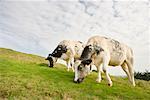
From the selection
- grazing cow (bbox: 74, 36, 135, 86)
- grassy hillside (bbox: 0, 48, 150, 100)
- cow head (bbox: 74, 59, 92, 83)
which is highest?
grazing cow (bbox: 74, 36, 135, 86)

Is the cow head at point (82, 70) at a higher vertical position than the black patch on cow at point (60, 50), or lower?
lower

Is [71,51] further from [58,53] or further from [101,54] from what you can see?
[101,54]

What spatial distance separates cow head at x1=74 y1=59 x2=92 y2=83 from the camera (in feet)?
54.5

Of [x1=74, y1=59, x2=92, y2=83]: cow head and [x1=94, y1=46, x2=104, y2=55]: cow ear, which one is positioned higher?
[x1=94, y1=46, x2=104, y2=55]: cow ear

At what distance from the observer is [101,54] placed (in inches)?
693

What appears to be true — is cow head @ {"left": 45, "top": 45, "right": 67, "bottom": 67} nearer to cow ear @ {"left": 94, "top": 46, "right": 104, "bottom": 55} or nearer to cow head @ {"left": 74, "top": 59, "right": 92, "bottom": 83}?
cow ear @ {"left": 94, "top": 46, "right": 104, "bottom": 55}

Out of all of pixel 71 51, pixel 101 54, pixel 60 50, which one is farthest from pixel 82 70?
pixel 60 50

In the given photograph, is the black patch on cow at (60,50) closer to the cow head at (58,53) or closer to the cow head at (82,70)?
the cow head at (58,53)

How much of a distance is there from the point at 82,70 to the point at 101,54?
5.79 ft

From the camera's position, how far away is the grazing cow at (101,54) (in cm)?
1678

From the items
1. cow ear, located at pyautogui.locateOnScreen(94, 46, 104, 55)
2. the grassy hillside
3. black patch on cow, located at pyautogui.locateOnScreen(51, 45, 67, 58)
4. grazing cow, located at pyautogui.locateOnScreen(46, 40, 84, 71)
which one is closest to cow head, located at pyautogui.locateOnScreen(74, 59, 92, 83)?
the grassy hillside

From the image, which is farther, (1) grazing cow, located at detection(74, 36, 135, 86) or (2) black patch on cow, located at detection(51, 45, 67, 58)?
(2) black patch on cow, located at detection(51, 45, 67, 58)

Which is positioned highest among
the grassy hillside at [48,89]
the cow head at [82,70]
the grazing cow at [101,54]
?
the grazing cow at [101,54]

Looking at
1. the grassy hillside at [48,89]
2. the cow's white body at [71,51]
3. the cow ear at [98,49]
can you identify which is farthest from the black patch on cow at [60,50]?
the cow ear at [98,49]
